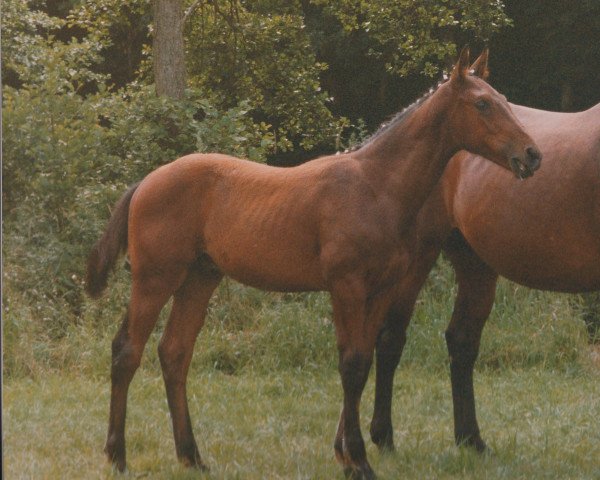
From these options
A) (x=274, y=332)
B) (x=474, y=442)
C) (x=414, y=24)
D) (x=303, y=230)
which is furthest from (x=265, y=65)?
(x=474, y=442)

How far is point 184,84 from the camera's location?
6.84 meters

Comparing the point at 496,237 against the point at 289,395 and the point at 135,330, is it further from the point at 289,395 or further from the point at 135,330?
the point at 135,330

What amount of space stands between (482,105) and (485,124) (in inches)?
3.8

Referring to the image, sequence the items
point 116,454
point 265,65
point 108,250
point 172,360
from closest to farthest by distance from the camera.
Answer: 1. point 116,454
2. point 108,250
3. point 172,360
4. point 265,65

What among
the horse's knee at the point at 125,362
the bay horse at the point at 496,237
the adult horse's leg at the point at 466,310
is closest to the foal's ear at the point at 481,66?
the bay horse at the point at 496,237

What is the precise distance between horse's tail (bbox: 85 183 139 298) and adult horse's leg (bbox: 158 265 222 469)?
16.4 inches

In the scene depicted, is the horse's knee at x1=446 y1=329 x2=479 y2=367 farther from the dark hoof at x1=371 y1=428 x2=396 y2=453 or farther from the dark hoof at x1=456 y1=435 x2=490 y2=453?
the dark hoof at x1=371 y1=428 x2=396 y2=453

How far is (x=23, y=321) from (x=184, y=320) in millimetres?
1784

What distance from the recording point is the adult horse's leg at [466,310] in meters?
6.04

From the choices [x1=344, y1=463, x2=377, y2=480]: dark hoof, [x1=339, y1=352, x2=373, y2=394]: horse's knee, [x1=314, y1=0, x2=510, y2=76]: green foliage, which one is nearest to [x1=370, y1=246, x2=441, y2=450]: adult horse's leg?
[x1=344, y1=463, x2=377, y2=480]: dark hoof

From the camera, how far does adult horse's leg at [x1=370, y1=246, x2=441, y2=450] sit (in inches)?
221

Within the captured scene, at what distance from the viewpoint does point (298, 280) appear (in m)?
4.72

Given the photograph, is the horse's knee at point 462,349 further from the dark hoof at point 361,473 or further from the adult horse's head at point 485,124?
the adult horse's head at point 485,124

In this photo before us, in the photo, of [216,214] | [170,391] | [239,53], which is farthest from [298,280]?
[239,53]
